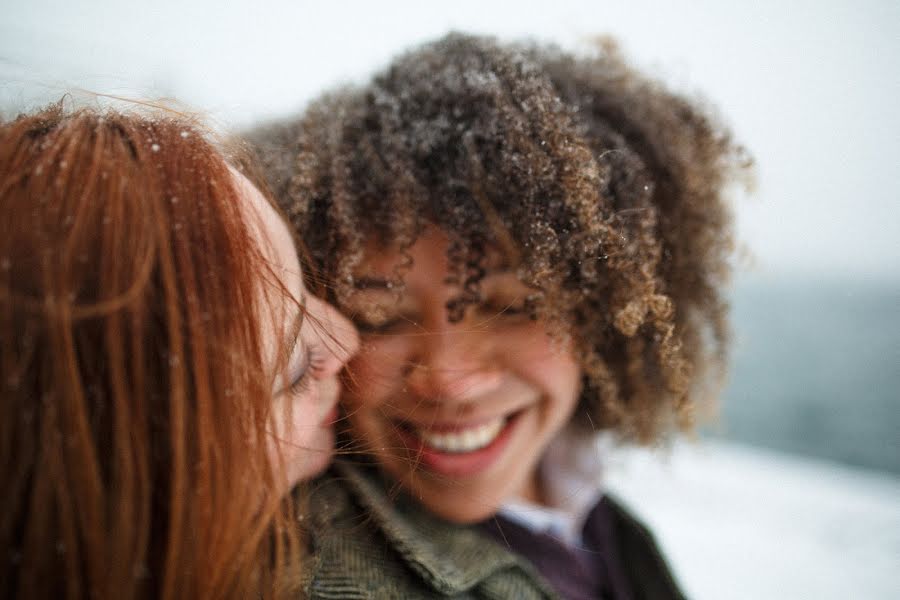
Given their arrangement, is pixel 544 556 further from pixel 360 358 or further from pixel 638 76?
pixel 638 76

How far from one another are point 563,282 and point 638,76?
1.64 ft

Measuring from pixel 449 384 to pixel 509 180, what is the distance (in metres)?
0.30

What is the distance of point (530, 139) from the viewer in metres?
0.74

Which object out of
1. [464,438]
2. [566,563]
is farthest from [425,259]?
[566,563]

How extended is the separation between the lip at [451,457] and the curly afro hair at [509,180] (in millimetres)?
214

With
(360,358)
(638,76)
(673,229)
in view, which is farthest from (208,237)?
(638,76)

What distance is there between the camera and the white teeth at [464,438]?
0.90 m

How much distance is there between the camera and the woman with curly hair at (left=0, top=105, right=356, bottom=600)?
0.40 meters

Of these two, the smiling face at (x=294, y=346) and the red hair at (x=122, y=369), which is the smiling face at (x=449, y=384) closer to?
the smiling face at (x=294, y=346)

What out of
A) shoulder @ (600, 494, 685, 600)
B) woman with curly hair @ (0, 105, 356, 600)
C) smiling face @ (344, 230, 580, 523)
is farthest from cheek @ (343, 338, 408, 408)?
shoulder @ (600, 494, 685, 600)

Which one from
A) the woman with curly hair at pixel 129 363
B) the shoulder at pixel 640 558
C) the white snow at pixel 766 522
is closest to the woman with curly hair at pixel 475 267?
the shoulder at pixel 640 558

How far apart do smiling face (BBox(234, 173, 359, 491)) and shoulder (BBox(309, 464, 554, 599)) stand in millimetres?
81

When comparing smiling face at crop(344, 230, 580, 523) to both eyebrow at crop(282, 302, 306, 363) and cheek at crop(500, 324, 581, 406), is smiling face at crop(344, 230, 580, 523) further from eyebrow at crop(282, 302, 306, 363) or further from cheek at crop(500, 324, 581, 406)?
eyebrow at crop(282, 302, 306, 363)

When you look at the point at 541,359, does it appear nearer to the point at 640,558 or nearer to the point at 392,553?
the point at 392,553
